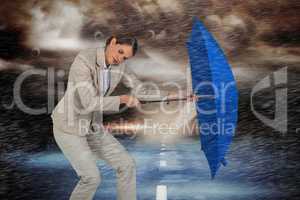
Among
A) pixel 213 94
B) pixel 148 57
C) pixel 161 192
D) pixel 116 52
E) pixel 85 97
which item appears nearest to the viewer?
pixel 85 97

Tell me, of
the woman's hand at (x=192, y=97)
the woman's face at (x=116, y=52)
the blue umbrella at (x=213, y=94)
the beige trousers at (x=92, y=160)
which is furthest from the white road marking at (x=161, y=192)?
the woman's face at (x=116, y=52)

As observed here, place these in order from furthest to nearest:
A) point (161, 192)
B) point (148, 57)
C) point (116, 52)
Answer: point (148, 57) < point (161, 192) < point (116, 52)

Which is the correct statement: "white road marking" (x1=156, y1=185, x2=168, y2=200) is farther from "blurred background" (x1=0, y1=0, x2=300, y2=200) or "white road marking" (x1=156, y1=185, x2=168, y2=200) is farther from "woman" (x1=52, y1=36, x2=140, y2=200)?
"woman" (x1=52, y1=36, x2=140, y2=200)

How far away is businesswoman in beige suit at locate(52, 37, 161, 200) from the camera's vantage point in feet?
A: 13.6

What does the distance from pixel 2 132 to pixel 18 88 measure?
989mm

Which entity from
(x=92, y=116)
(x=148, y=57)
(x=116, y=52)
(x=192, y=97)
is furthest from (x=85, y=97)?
(x=148, y=57)

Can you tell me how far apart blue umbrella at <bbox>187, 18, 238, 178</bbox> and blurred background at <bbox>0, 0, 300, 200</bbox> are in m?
1.26

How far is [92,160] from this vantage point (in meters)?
4.18

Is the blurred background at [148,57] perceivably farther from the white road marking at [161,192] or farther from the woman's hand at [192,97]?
the woman's hand at [192,97]

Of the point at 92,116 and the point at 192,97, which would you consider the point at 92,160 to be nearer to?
the point at 92,116

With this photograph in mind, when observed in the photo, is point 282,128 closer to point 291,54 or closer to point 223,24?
point 291,54

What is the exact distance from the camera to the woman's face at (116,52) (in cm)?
423

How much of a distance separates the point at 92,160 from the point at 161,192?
1.27m

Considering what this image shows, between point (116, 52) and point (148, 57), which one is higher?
point (148, 57)
